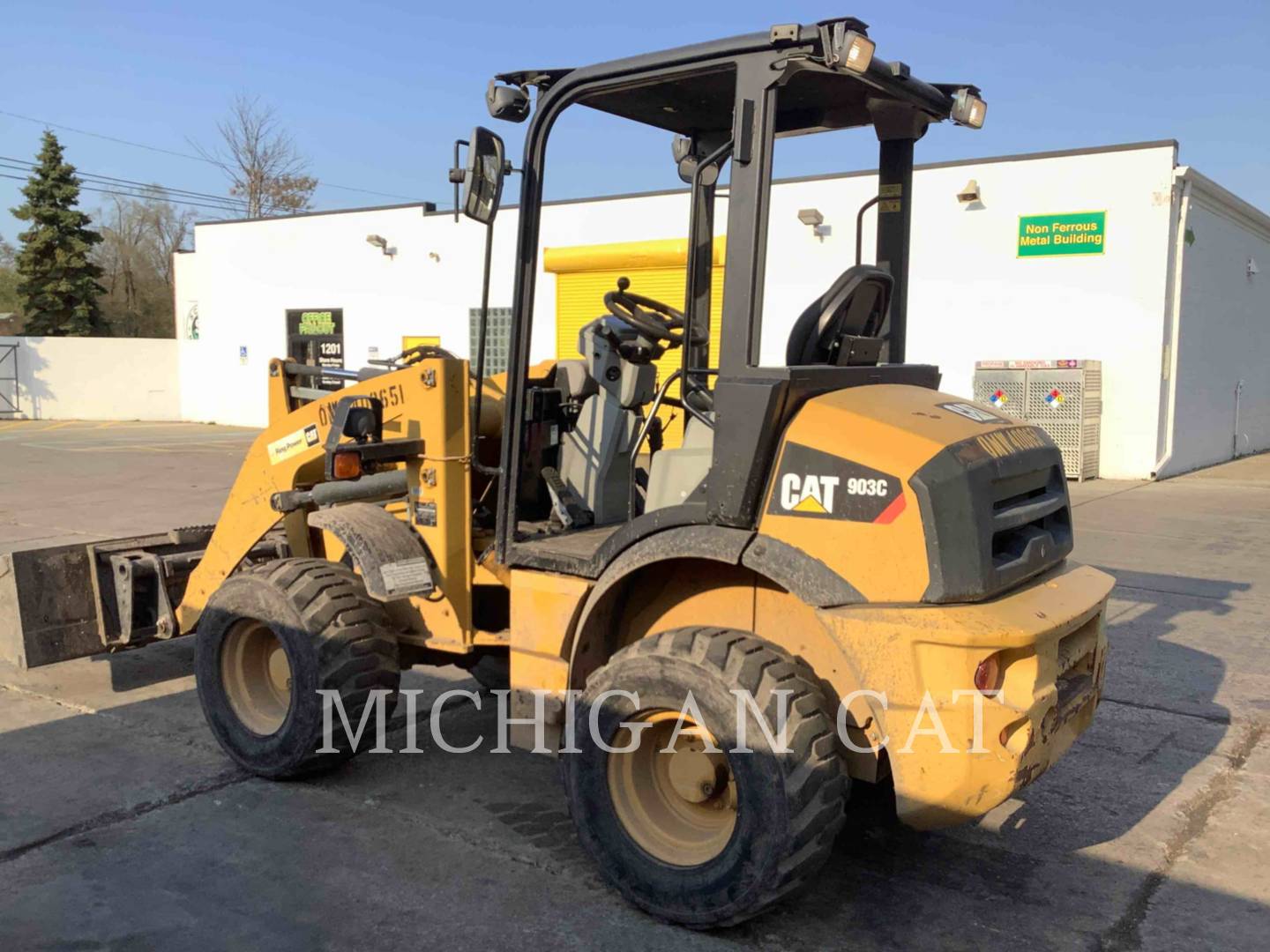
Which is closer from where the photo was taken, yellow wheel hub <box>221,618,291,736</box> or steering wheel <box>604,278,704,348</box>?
steering wheel <box>604,278,704,348</box>

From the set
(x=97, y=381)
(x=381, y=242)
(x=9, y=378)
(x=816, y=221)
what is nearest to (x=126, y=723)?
(x=816, y=221)

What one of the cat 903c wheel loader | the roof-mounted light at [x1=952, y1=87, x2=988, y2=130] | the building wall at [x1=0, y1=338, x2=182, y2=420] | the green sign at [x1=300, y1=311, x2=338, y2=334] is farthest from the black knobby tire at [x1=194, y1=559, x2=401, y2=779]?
the building wall at [x1=0, y1=338, x2=182, y2=420]

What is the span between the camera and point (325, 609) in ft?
13.8

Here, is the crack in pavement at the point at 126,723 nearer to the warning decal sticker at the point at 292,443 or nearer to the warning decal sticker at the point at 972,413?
the warning decal sticker at the point at 292,443

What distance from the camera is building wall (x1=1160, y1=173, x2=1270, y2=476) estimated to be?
16.4 meters

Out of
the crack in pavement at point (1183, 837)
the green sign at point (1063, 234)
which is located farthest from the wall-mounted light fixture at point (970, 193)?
the crack in pavement at point (1183, 837)

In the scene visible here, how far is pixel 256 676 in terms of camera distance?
15.3 ft

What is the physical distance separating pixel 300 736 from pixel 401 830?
1.88ft

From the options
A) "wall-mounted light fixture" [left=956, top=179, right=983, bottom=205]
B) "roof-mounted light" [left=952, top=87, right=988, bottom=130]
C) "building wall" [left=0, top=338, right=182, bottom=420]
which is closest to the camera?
"roof-mounted light" [left=952, top=87, right=988, bottom=130]

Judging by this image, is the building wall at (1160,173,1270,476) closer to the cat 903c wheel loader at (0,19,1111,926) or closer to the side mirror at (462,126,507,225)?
the cat 903c wheel loader at (0,19,1111,926)

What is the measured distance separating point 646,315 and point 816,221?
13.6 m

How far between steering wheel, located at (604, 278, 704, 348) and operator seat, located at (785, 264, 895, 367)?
0.62 metres

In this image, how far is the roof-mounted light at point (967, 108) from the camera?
4.04 m

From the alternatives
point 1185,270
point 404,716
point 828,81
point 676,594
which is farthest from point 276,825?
point 1185,270
